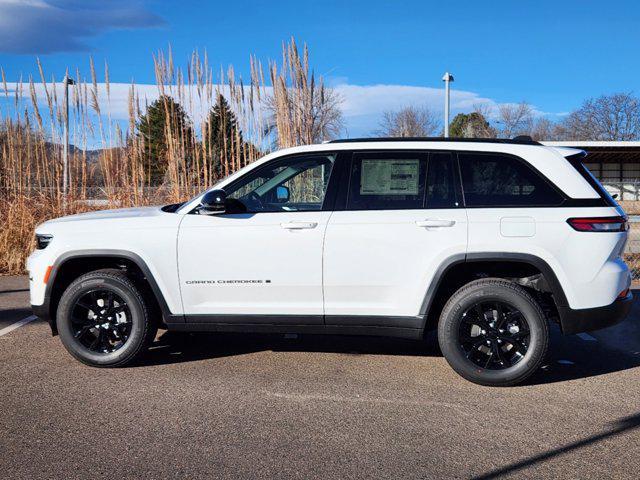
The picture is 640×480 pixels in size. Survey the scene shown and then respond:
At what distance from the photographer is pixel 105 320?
5.37 metres

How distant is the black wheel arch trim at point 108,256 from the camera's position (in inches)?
205

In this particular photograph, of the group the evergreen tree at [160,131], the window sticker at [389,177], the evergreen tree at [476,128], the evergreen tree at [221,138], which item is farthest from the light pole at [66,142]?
the evergreen tree at [476,128]

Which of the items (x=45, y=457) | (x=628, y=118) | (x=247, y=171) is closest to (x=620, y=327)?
(x=247, y=171)

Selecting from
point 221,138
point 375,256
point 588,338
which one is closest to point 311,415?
point 375,256

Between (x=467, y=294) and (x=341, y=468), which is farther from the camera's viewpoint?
(x=467, y=294)

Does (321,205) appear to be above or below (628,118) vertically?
below

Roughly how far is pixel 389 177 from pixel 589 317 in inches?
71.6

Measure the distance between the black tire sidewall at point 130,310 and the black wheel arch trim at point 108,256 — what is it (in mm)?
138

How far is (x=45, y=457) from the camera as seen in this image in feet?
12.1

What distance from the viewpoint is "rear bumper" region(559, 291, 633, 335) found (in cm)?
483

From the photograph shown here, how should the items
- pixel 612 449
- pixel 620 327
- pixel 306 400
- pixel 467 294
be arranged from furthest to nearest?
1. pixel 620 327
2. pixel 467 294
3. pixel 306 400
4. pixel 612 449

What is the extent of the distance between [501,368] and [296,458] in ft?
6.54

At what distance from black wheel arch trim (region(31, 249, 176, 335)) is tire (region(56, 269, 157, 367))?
0.13 metres

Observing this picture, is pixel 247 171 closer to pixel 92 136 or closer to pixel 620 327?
pixel 620 327
